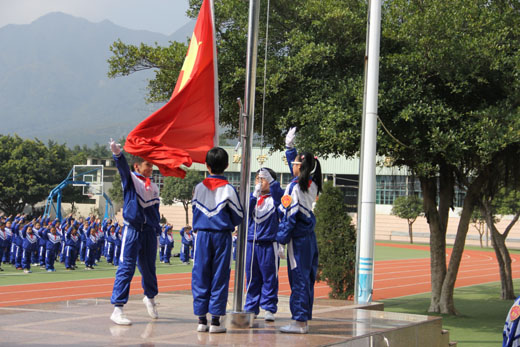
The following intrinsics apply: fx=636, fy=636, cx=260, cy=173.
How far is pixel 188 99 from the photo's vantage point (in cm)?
774

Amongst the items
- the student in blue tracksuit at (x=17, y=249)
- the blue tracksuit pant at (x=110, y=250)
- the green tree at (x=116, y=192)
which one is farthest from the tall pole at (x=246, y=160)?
the green tree at (x=116, y=192)

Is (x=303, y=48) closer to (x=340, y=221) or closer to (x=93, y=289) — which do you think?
(x=340, y=221)

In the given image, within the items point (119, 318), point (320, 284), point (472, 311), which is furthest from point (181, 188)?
point (119, 318)

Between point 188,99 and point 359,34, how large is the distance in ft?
20.6

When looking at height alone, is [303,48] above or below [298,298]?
above

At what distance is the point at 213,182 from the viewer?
640cm

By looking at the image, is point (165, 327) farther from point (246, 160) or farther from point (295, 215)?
point (246, 160)

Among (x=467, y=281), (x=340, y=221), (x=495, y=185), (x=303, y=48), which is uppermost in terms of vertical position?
(x=303, y=48)

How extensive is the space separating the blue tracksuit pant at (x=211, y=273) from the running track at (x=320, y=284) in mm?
9129

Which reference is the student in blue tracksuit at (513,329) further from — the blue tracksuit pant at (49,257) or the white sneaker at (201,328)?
the blue tracksuit pant at (49,257)

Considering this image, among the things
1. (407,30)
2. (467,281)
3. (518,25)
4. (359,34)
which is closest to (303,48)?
(359,34)

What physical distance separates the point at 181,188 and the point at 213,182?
59041 mm

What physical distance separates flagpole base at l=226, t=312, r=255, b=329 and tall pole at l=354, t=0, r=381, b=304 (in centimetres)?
356

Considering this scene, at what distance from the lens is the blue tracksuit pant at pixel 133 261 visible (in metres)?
6.61
